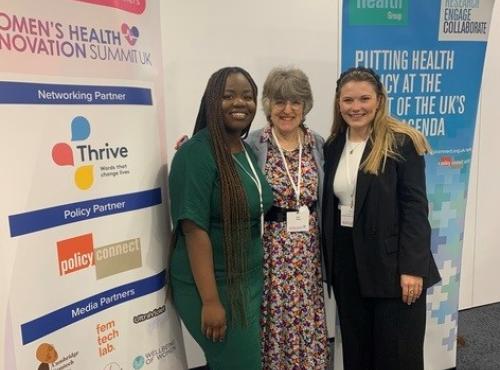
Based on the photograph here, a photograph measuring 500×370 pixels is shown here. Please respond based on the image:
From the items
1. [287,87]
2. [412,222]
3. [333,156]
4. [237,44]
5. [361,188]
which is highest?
[237,44]

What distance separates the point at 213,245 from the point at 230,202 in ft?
0.55

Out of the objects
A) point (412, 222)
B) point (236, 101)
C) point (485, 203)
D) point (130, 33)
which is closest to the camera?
point (130, 33)

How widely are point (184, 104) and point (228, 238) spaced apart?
3.70 ft

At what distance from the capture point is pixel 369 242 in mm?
1828

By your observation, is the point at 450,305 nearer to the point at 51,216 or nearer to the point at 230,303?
the point at 230,303

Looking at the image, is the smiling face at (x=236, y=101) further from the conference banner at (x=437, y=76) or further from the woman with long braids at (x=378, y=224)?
the conference banner at (x=437, y=76)

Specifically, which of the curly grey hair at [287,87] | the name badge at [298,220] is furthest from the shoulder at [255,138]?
the name badge at [298,220]

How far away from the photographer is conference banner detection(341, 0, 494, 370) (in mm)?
2199

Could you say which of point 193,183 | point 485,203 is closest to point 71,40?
point 193,183

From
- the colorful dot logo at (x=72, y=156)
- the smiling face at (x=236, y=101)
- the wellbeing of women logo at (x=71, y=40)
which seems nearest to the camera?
the wellbeing of women logo at (x=71, y=40)

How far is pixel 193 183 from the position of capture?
4.94ft

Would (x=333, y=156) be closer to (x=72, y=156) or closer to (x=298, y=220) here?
(x=298, y=220)

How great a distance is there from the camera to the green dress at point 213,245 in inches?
59.6

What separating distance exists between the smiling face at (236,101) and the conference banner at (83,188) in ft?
0.79
